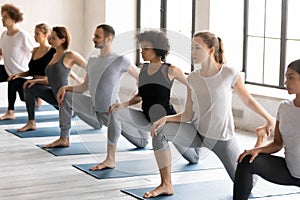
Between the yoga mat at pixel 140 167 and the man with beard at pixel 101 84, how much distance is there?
0.98 feet

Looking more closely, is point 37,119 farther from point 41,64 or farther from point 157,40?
point 157,40

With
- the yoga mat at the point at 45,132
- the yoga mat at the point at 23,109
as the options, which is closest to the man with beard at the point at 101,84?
the yoga mat at the point at 45,132

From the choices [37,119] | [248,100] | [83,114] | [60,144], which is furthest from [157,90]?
[37,119]

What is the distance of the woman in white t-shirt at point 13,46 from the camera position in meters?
7.50

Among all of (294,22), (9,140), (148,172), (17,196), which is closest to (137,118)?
(148,172)

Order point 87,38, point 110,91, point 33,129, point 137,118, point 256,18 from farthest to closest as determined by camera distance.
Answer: point 87,38 < point 256,18 < point 33,129 < point 110,91 < point 137,118

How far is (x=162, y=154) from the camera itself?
4.59m

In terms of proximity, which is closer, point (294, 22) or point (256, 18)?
point (294, 22)

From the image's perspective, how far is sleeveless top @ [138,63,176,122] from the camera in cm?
496

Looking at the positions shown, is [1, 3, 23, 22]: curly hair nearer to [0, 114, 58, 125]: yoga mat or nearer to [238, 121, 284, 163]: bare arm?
[0, 114, 58, 125]: yoga mat

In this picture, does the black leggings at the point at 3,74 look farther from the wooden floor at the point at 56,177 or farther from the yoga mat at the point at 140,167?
the yoga mat at the point at 140,167

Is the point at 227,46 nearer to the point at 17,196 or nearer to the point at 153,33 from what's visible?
the point at 153,33

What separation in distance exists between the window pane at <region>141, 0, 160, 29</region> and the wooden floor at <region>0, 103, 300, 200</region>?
308 cm

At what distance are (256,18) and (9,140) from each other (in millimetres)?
2908
